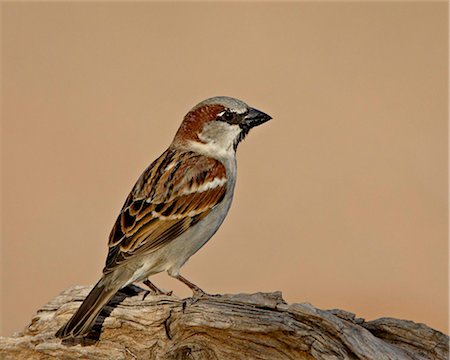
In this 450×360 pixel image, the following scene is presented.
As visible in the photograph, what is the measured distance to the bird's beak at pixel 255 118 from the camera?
434cm

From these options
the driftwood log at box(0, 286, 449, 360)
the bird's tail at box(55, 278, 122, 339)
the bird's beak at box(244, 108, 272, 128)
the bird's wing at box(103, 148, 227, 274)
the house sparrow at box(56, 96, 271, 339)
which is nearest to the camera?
the driftwood log at box(0, 286, 449, 360)

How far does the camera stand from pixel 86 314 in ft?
11.5

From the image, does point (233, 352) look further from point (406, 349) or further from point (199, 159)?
point (199, 159)

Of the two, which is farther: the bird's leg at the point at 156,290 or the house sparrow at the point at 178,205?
the bird's leg at the point at 156,290

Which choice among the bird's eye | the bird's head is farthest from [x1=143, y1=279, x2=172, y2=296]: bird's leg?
the bird's eye

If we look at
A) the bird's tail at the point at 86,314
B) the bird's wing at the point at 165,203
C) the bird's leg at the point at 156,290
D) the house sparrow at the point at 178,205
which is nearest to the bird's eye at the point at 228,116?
the house sparrow at the point at 178,205

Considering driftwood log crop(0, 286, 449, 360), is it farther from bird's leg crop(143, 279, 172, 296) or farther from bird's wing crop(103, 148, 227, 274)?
bird's wing crop(103, 148, 227, 274)

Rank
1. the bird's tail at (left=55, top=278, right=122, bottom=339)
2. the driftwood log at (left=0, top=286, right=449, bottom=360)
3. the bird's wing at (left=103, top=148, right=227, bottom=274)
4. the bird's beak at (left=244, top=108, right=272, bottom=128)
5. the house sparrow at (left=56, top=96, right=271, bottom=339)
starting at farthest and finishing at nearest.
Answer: the bird's beak at (left=244, top=108, right=272, bottom=128) < the bird's wing at (left=103, top=148, right=227, bottom=274) < the house sparrow at (left=56, top=96, right=271, bottom=339) < the bird's tail at (left=55, top=278, right=122, bottom=339) < the driftwood log at (left=0, top=286, right=449, bottom=360)

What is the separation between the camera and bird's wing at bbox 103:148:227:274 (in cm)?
386

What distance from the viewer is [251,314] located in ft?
11.1

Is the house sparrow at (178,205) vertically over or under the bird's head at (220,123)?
under

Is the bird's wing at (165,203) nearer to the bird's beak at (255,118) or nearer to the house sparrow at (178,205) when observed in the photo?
the house sparrow at (178,205)

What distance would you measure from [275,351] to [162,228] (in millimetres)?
935

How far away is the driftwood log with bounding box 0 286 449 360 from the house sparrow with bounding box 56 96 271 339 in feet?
0.49
